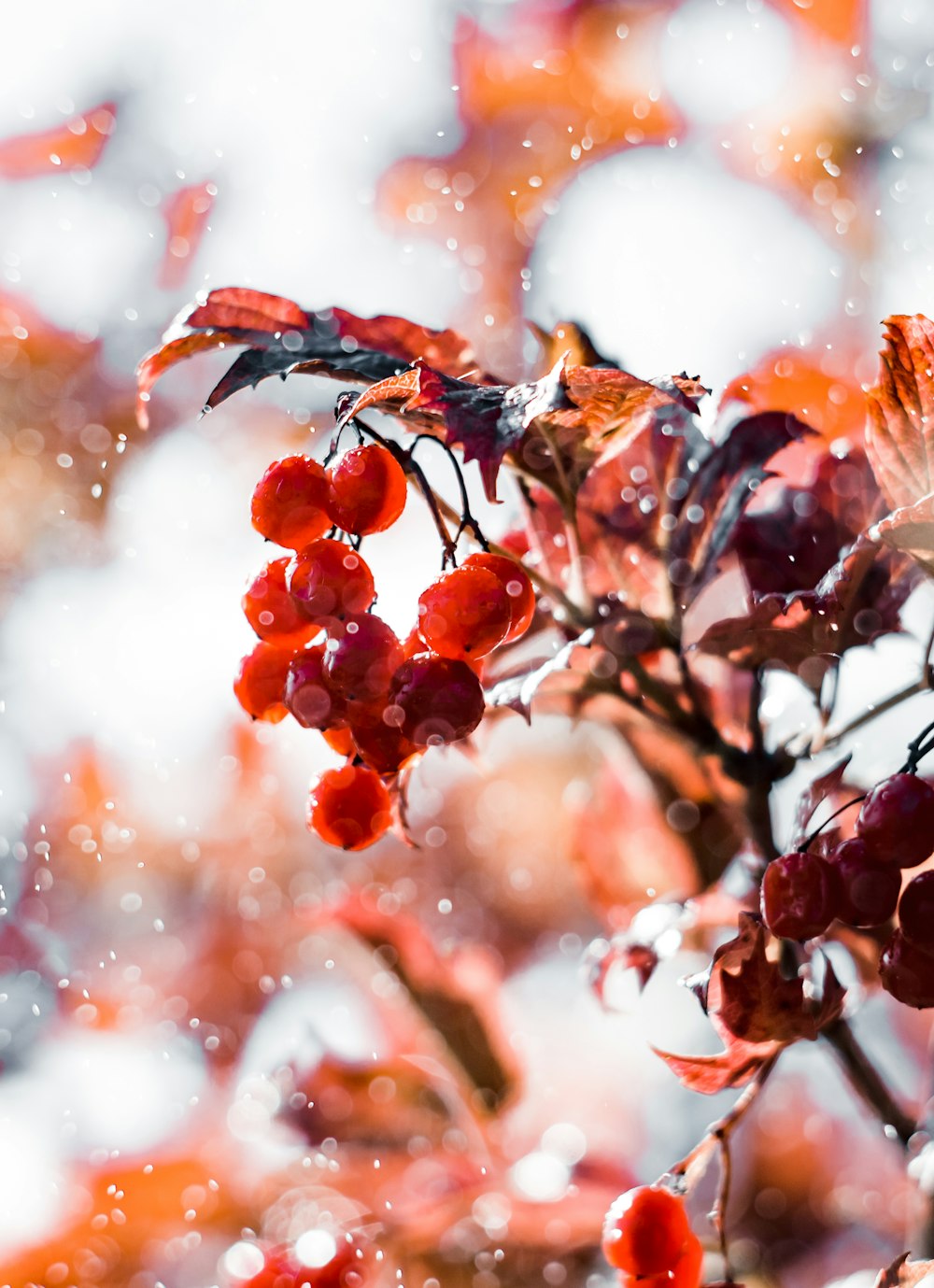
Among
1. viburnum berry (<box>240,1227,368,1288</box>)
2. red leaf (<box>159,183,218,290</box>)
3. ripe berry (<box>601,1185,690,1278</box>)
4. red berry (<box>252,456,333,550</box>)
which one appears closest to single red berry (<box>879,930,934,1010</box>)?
ripe berry (<box>601,1185,690,1278</box>)

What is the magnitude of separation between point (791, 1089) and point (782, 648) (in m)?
0.84

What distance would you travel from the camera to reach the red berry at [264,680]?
34 centimetres

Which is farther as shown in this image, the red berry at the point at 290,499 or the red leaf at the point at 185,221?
the red leaf at the point at 185,221

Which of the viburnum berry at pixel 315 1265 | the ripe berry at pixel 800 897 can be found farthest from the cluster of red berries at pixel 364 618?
the viburnum berry at pixel 315 1265

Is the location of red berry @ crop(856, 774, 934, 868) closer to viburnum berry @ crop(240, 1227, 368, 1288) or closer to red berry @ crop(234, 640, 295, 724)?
red berry @ crop(234, 640, 295, 724)

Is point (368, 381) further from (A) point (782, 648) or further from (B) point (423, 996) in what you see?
(B) point (423, 996)

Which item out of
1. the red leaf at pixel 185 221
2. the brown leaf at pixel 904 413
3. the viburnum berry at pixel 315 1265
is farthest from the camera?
the red leaf at pixel 185 221

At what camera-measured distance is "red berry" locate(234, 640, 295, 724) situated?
345 millimetres

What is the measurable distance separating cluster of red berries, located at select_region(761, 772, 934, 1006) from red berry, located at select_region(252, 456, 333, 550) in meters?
0.18

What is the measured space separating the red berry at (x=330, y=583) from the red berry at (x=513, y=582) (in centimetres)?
3

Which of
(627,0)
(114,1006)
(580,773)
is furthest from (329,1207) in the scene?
(627,0)

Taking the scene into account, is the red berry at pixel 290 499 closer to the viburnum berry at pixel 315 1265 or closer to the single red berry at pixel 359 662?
the single red berry at pixel 359 662

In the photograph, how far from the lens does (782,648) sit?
33 cm

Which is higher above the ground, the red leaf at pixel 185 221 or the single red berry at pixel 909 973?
the red leaf at pixel 185 221
